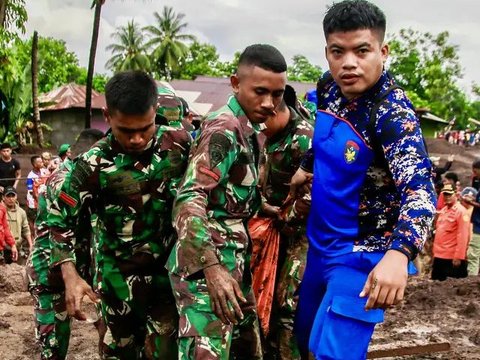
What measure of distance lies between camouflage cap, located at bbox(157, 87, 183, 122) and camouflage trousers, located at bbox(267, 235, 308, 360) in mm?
1015

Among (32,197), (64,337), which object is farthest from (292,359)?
(32,197)

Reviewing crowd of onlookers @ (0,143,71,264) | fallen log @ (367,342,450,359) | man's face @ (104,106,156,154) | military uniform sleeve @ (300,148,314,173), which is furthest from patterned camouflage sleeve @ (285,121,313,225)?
crowd of onlookers @ (0,143,71,264)

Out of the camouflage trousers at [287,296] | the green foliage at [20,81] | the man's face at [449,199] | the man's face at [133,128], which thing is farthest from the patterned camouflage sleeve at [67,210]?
the green foliage at [20,81]

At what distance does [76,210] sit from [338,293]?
4.79 ft

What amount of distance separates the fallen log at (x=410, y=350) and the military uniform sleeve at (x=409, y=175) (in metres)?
3.18

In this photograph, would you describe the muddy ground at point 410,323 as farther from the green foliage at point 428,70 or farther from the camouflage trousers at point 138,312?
the green foliage at point 428,70

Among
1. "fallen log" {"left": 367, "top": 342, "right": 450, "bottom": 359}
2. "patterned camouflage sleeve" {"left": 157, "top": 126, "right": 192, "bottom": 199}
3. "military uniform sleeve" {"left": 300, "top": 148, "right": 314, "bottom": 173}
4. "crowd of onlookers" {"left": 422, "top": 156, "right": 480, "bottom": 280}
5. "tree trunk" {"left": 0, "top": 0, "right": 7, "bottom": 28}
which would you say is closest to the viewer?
"military uniform sleeve" {"left": 300, "top": 148, "right": 314, "bottom": 173}

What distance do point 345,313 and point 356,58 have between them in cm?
103

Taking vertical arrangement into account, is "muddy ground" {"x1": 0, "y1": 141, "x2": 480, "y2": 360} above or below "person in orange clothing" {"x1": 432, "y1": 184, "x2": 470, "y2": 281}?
below

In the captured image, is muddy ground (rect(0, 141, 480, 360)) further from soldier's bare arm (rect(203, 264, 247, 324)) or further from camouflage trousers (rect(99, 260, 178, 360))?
soldier's bare arm (rect(203, 264, 247, 324))

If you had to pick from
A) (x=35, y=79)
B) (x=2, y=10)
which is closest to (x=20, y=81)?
(x=35, y=79)

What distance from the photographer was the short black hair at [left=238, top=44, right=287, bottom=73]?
11.1ft

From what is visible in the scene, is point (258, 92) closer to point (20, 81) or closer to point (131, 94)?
point (131, 94)

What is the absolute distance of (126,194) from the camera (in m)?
3.56
